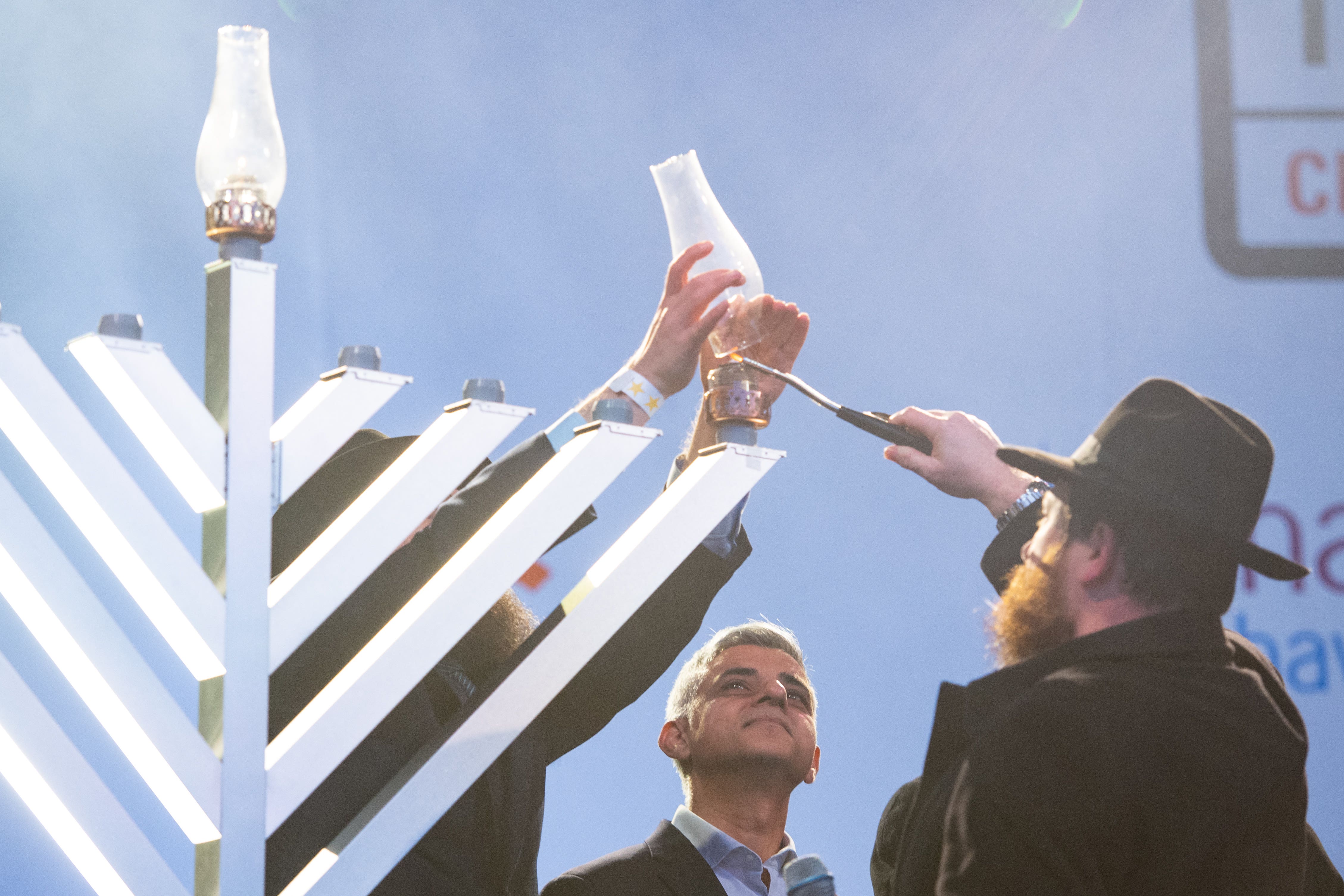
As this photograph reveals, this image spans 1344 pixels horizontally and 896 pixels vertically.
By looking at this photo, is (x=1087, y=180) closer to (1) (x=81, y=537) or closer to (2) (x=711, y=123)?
(2) (x=711, y=123)

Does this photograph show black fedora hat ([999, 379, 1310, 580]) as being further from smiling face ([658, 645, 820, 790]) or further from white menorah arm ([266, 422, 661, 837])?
smiling face ([658, 645, 820, 790])

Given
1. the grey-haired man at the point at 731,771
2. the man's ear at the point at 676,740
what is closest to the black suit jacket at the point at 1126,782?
the grey-haired man at the point at 731,771

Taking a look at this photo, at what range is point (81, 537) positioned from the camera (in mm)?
2541

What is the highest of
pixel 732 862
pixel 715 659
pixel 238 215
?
pixel 238 215

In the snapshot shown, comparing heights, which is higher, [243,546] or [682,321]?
[682,321]

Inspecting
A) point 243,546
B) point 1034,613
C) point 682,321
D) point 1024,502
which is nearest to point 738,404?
point 682,321

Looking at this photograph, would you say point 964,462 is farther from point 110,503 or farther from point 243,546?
point 110,503

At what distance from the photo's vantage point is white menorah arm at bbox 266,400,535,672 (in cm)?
134

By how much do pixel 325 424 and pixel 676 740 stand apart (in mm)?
1101

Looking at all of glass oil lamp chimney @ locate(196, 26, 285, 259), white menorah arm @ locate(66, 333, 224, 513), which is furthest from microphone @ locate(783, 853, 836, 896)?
glass oil lamp chimney @ locate(196, 26, 285, 259)

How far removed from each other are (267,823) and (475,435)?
0.45 metres

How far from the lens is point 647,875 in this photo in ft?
6.50

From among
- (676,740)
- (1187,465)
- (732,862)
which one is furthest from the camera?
(676,740)

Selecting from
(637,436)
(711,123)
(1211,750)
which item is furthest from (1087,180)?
(1211,750)
